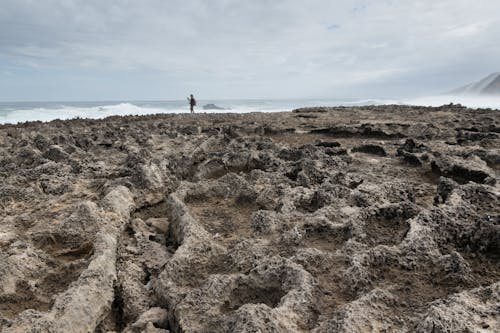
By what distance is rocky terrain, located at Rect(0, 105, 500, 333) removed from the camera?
2525 millimetres

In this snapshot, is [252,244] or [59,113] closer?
[252,244]

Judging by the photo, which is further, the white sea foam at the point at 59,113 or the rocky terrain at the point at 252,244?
the white sea foam at the point at 59,113

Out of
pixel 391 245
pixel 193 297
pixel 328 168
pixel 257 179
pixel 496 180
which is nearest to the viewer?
pixel 193 297

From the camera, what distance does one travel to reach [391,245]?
3.39m

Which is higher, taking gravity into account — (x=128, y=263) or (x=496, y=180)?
(x=496, y=180)

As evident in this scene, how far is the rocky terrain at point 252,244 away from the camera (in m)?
2.53

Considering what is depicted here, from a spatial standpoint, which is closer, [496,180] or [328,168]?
[496,180]

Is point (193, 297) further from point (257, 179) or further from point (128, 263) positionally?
point (257, 179)

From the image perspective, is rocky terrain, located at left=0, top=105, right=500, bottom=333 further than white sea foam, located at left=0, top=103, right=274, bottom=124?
No

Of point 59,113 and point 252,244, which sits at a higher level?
point 59,113

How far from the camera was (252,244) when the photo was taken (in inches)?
135

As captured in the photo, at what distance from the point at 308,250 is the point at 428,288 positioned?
0.82m

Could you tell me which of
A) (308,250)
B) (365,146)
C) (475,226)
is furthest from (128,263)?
(365,146)

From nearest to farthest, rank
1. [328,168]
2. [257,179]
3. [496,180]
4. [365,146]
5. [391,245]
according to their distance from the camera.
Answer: [391,245]
[496,180]
[257,179]
[328,168]
[365,146]
